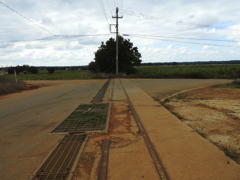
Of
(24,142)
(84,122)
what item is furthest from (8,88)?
(24,142)

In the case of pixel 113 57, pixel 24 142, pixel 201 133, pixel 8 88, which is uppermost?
pixel 113 57

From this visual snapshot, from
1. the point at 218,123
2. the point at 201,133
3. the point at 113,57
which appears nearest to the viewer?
the point at 201,133

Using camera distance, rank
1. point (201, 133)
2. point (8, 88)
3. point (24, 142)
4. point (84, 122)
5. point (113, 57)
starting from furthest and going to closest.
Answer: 1. point (113, 57)
2. point (8, 88)
3. point (84, 122)
4. point (201, 133)
5. point (24, 142)

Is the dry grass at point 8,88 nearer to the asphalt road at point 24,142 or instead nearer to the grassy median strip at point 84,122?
the asphalt road at point 24,142

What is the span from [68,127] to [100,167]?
282 centimetres

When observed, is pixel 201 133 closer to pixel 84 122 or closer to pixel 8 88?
pixel 84 122

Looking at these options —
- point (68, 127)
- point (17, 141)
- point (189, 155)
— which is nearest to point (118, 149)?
point (189, 155)

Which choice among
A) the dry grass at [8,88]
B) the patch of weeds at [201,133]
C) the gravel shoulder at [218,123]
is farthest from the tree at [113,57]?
the patch of weeds at [201,133]

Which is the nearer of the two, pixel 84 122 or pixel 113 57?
pixel 84 122

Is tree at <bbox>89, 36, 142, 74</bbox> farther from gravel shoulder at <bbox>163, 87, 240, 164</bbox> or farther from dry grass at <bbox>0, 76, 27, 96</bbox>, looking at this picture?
gravel shoulder at <bbox>163, 87, 240, 164</bbox>

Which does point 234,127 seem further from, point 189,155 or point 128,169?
point 128,169

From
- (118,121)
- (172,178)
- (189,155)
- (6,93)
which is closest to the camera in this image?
(172,178)

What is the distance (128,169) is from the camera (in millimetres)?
3492

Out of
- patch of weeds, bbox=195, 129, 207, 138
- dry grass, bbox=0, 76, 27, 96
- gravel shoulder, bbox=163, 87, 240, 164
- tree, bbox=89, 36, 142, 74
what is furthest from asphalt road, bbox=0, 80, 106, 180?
tree, bbox=89, 36, 142, 74
